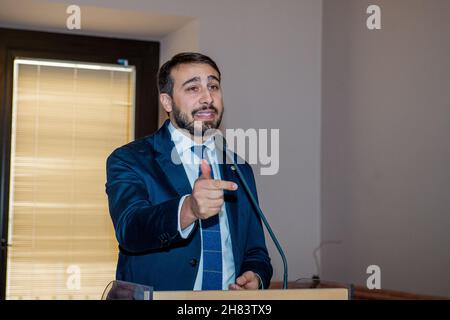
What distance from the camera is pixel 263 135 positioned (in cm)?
397

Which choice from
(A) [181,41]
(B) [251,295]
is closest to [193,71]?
(B) [251,295]

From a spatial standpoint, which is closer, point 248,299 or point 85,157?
point 248,299

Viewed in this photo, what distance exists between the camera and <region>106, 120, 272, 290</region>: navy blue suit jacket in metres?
1.77

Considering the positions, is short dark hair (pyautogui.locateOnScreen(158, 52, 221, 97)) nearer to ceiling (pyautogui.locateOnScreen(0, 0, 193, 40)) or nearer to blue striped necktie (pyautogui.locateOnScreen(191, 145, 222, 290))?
blue striped necktie (pyautogui.locateOnScreen(191, 145, 222, 290))

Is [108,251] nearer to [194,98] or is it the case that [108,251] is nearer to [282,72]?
[282,72]

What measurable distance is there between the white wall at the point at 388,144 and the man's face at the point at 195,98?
138cm

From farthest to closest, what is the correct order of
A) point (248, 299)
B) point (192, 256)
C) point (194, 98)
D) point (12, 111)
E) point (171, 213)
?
1. point (12, 111)
2. point (194, 98)
3. point (192, 256)
4. point (171, 213)
5. point (248, 299)

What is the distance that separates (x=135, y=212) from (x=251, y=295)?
1.89ft

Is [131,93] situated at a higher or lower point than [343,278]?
higher

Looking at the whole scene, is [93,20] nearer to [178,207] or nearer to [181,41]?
[181,41]

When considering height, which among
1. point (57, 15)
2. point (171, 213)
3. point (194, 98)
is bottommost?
point (171, 213)

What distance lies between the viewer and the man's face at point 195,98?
82.5 inches

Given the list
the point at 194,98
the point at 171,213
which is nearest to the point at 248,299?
the point at 171,213

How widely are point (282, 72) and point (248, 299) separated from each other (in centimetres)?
284
